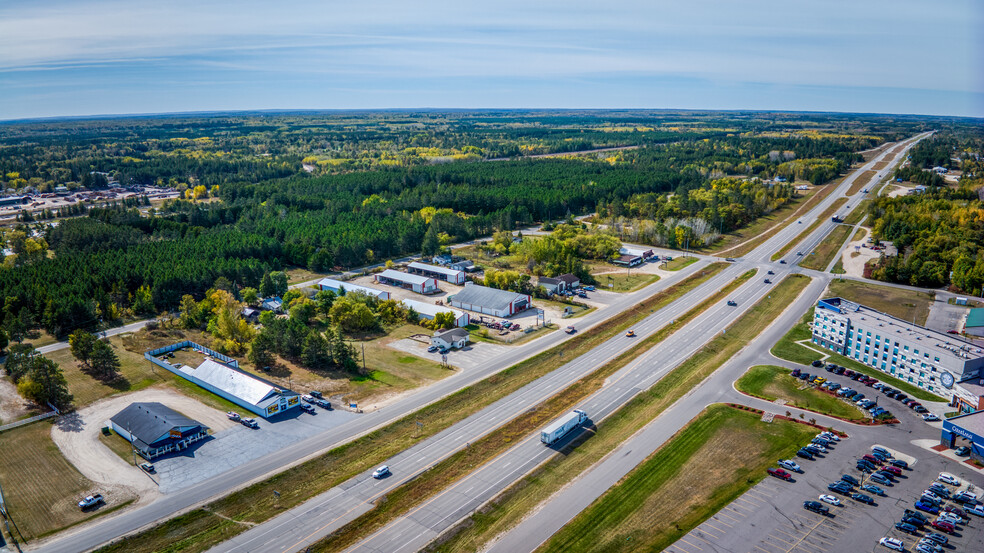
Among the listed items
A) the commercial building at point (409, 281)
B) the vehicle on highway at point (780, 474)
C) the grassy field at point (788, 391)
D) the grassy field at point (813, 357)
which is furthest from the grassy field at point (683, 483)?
the commercial building at point (409, 281)

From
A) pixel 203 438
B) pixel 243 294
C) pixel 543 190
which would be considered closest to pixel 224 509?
pixel 203 438

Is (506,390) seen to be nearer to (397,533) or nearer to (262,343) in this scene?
(397,533)

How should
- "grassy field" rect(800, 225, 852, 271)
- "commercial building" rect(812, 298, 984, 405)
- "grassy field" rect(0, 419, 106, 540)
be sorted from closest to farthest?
1. "grassy field" rect(0, 419, 106, 540)
2. "commercial building" rect(812, 298, 984, 405)
3. "grassy field" rect(800, 225, 852, 271)

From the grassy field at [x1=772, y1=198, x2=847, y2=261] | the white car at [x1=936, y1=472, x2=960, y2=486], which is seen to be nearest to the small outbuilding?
the white car at [x1=936, y1=472, x2=960, y2=486]

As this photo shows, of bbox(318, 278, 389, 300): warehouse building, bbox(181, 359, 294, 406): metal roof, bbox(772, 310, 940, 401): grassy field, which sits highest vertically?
bbox(318, 278, 389, 300): warehouse building

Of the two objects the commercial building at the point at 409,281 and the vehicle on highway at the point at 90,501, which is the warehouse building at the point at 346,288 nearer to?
the commercial building at the point at 409,281

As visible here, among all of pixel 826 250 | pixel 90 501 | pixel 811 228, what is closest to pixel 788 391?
pixel 90 501

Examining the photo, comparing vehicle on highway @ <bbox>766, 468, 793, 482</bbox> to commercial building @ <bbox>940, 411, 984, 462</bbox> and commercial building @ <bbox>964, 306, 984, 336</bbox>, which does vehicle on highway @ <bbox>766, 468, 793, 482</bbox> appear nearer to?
commercial building @ <bbox>940, 411, 984, 462</bbox>

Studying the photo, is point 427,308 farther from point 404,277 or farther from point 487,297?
point 404,277
